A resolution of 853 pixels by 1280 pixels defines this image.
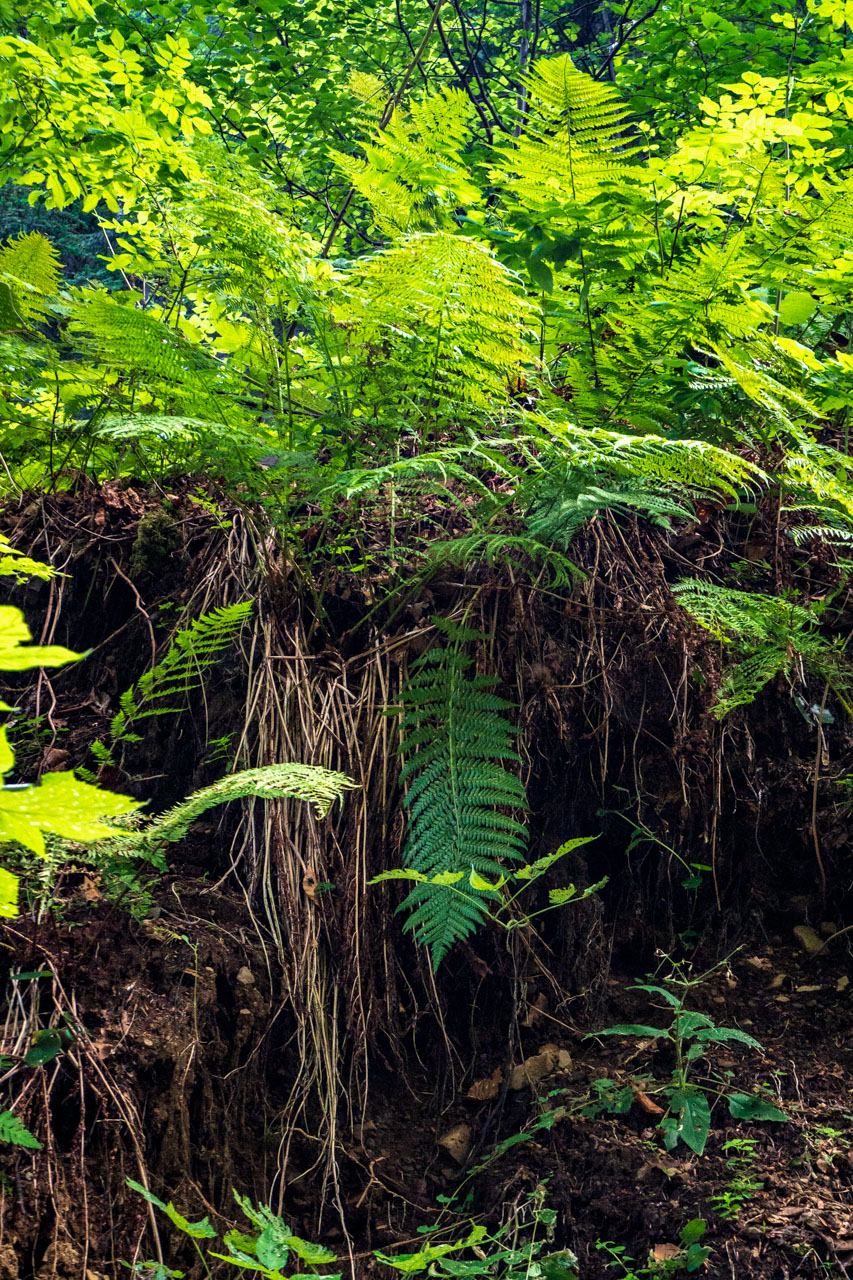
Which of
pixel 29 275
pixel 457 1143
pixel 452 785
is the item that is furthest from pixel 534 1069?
pixel 29 275

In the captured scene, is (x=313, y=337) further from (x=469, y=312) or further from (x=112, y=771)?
(x=112, y=771)

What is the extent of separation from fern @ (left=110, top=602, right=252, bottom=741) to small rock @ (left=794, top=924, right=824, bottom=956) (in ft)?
5.33

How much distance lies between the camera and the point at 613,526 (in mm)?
2436

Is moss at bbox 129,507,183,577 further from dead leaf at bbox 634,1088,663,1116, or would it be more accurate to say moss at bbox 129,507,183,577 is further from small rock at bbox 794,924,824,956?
small rock at bbox 794,924,824,956

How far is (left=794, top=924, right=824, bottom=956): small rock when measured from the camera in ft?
7.16

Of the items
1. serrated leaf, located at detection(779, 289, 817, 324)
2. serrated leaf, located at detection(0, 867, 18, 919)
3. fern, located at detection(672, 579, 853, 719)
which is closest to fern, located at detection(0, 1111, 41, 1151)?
serrated leaf, located at detection(0, 867, 18, 919)

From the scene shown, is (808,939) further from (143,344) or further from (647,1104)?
(143,344)

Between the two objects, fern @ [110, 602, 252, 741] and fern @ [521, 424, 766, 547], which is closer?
fern @ [521, 424, 766, 547]

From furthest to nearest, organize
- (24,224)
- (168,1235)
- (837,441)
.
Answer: (24,224) → (837,441) → (168,1235)

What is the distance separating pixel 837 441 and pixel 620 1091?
2.07 meters

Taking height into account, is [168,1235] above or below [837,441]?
below

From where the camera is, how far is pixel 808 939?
86.7 inches

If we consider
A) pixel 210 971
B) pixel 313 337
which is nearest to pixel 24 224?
pixel 313 337

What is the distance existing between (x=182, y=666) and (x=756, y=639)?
145 centimetres
